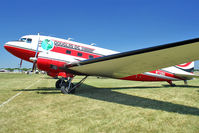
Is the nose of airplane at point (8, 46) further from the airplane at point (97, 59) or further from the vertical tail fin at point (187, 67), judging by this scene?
the vertical tail fin at point (187, 67)

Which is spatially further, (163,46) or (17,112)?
(17,112)

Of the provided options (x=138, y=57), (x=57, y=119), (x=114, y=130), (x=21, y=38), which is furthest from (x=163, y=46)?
(x=21, y=38)

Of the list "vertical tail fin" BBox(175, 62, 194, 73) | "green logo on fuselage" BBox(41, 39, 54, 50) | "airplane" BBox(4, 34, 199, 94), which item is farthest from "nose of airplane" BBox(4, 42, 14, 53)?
"vertical tail fin" BBox(175, 62, 194, 73)

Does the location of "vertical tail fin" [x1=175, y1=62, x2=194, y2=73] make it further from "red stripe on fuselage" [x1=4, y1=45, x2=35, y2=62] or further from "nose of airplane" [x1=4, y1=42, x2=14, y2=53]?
"nose of airplane" [x1=4, y1=42, x2=14, y2=53]

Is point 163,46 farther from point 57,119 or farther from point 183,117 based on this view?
point 57,119

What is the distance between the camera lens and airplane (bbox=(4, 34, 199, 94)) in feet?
14.2

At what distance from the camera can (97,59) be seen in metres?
5.37

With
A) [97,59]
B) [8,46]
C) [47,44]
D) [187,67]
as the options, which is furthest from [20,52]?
[187,67]

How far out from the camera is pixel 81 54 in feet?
31.1

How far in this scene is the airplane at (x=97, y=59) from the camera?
4.33 m

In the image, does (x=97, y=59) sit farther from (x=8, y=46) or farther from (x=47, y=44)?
(x=8, y=46)

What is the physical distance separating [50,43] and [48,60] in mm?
1738

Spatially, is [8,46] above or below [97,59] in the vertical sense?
above

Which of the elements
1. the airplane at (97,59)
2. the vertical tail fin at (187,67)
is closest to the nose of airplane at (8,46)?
the airplane at (97,59)
